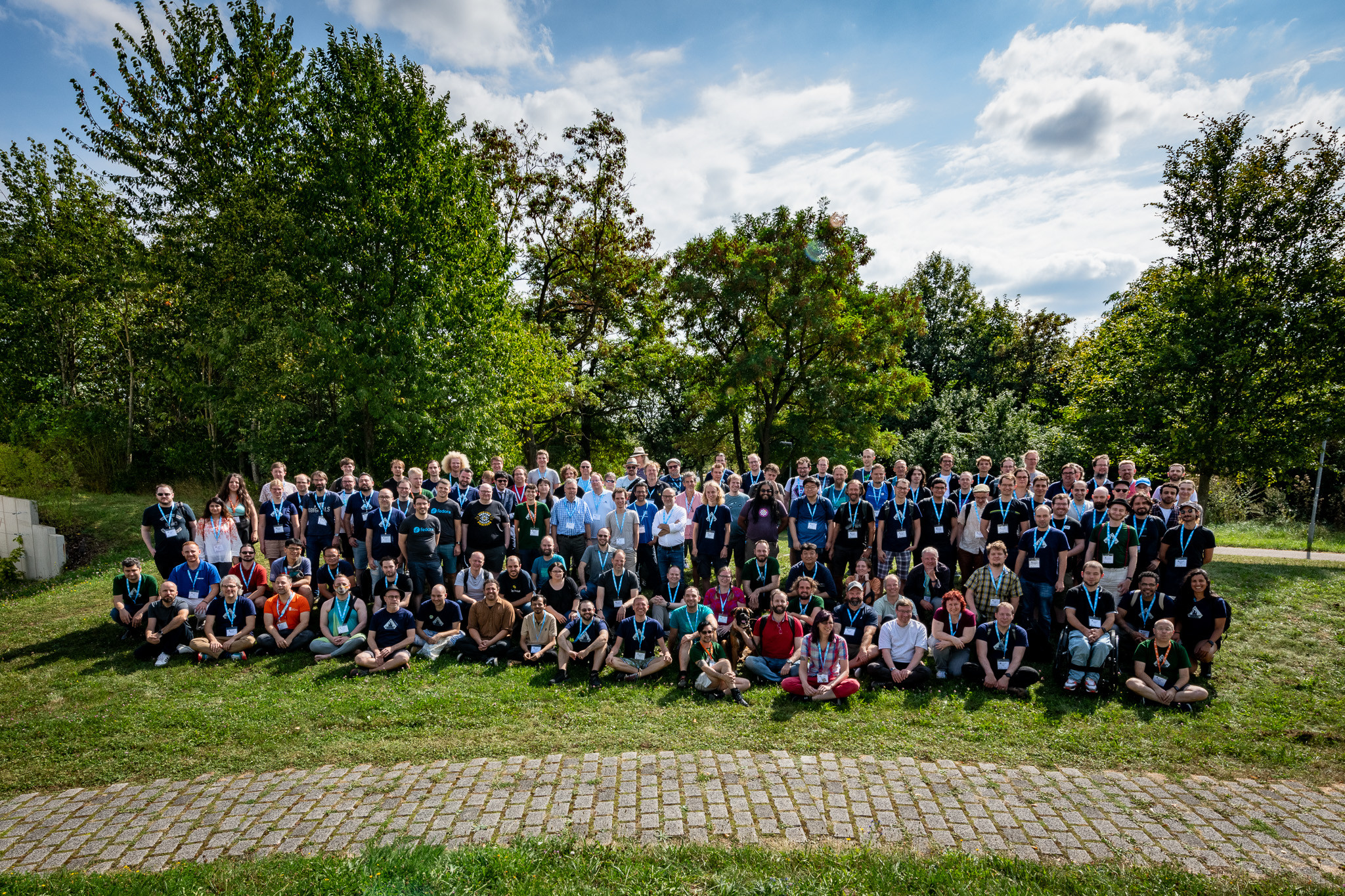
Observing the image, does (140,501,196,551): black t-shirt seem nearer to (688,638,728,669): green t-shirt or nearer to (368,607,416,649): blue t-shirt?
(368,607,416,649): blue t-shirt

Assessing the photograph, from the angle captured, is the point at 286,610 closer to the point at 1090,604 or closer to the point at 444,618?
the point at 444,618

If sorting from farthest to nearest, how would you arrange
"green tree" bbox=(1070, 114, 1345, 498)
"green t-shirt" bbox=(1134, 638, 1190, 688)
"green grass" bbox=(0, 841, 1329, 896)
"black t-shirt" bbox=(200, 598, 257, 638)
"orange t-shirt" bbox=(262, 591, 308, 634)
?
1. "green tree" bbox=(1070, 114, 1345, 498)
2. "orange t-shirt" bbox=(262, 591, 308, 634)
3. "black t-shirt" bbox=(200, 598, 257, 638)
4. "green t-shirt" bbox=(1134, 638, 1190, 688)
5. "green grass" bbox=(0, 841, 1329, 896)

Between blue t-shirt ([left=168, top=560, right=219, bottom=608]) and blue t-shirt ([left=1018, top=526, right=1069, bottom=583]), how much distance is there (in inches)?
430

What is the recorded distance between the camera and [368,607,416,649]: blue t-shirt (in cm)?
855

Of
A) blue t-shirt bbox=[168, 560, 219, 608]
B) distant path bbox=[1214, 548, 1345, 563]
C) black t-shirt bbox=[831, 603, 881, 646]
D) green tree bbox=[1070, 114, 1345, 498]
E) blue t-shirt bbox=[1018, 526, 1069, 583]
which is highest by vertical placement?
green tree bbox=[1070, 114, 1345, 498]

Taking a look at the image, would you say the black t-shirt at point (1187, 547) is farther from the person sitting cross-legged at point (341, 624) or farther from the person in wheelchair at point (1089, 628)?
the person sitting cross-legged at point (341, 624)

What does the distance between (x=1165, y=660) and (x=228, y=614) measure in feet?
37.9

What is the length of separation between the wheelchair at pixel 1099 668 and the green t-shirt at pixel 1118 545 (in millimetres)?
900

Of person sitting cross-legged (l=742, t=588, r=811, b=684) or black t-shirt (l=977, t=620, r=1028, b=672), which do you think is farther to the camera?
person sitting cross-legged (l=742, t=588, r=811, b=684)

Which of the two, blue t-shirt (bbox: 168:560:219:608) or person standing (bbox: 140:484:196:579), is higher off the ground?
person standing (bbox: 140:484:196:579)

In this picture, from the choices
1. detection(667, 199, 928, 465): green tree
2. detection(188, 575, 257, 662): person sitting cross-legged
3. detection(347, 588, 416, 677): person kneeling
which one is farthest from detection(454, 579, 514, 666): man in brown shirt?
detection(667, 199, 928, 465): green tree

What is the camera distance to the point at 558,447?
96.4 ft

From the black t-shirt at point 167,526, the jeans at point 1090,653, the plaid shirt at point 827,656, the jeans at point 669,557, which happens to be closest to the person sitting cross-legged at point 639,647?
the jeans at point 669,557

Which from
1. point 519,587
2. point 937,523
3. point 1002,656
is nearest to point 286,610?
point 519,587
